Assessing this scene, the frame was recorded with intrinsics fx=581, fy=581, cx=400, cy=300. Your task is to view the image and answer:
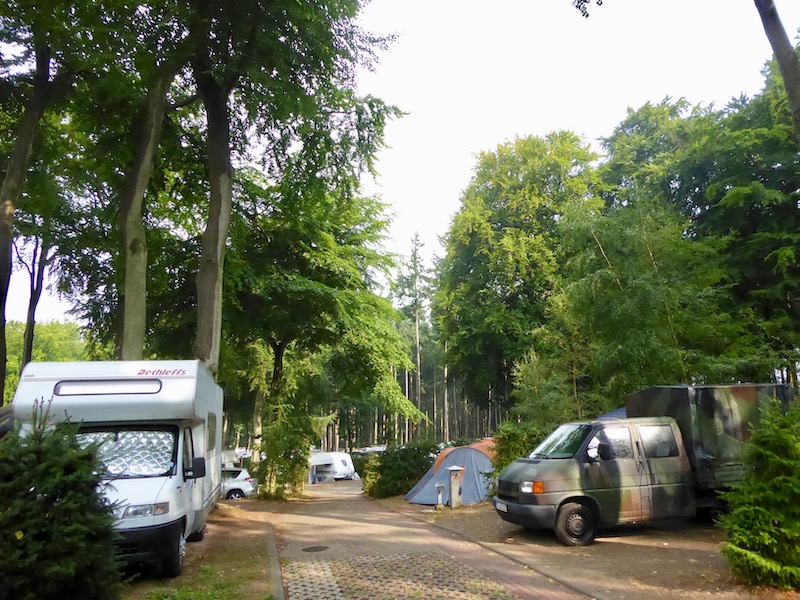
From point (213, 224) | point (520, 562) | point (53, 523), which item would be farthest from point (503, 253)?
point (53, 523)

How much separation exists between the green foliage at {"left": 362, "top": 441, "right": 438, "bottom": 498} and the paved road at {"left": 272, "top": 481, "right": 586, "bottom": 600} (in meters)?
8.06

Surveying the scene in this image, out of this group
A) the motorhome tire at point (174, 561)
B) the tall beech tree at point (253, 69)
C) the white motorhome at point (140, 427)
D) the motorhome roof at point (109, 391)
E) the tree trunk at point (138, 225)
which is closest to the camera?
the white motorhome at point (140, 427)

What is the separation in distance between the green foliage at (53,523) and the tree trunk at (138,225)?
683cm

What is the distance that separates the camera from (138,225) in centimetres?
1216

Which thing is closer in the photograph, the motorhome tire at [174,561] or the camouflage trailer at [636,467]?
the motorhome tire at [174,561]

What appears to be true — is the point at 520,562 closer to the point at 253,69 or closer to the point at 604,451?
the point at 604,451

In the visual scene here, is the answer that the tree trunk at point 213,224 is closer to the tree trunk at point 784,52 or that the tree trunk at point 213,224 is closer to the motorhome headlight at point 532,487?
the motorhome headlight at point 532,487

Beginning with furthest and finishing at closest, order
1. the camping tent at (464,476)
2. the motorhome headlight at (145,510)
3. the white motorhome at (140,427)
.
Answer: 1. the camping tent at (464,476)
2. the white motorhome at (140,427)
3. the motorhome headlight at (145,510)

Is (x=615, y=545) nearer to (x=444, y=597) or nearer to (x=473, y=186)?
(x=444, y=597)

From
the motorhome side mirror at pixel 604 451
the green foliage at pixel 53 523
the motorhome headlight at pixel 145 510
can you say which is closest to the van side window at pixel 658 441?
the motorhome side mirror at pixel 604 451

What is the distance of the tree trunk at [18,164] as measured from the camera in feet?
41.2

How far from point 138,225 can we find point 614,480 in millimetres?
10341

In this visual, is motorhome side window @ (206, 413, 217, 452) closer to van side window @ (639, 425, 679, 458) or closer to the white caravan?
van side window @ (639, 425, 679, 458)

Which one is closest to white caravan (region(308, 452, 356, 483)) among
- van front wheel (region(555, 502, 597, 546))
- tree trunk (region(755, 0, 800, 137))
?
van front wheel (region(555, 502, 597, 546))
